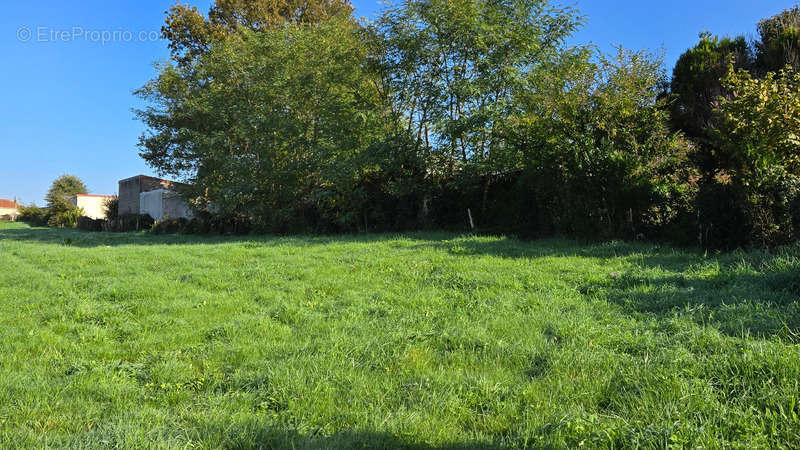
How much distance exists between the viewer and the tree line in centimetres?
679

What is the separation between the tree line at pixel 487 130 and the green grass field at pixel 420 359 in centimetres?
200

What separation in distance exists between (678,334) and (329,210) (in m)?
11.6

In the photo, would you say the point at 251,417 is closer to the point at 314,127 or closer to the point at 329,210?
the point at 329,210

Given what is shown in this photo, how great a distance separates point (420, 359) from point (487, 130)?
962cm

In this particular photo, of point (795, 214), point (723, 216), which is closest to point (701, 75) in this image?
point (723, 216)

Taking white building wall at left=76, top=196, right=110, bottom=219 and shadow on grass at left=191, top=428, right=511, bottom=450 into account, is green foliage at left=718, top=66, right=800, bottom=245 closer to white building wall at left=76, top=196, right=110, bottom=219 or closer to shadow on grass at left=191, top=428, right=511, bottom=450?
shadow on grass at left=191, top=428, right=511, bottom=450

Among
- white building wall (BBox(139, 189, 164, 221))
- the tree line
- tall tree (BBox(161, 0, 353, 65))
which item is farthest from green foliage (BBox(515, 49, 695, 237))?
white building wall (BBox(139, 189, 164, 221))

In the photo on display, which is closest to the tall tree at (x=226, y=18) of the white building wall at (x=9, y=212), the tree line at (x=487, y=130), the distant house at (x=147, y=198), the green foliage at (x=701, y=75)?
the tree line at (x=487, y=130)

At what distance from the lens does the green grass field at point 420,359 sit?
2.22m

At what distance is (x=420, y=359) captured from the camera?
3174 millimetres

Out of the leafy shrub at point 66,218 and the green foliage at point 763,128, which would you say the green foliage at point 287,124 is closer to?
the green foliage at point 763,128

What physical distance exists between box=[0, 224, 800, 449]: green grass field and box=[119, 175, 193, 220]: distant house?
2225 centimetres

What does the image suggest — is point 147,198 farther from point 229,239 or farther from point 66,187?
point 66,187


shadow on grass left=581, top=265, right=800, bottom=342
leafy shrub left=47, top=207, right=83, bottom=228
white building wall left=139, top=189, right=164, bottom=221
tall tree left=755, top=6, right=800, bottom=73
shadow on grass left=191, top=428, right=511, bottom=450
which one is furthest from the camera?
leafy shrub left=47, top=207, right=83, bottom=228
